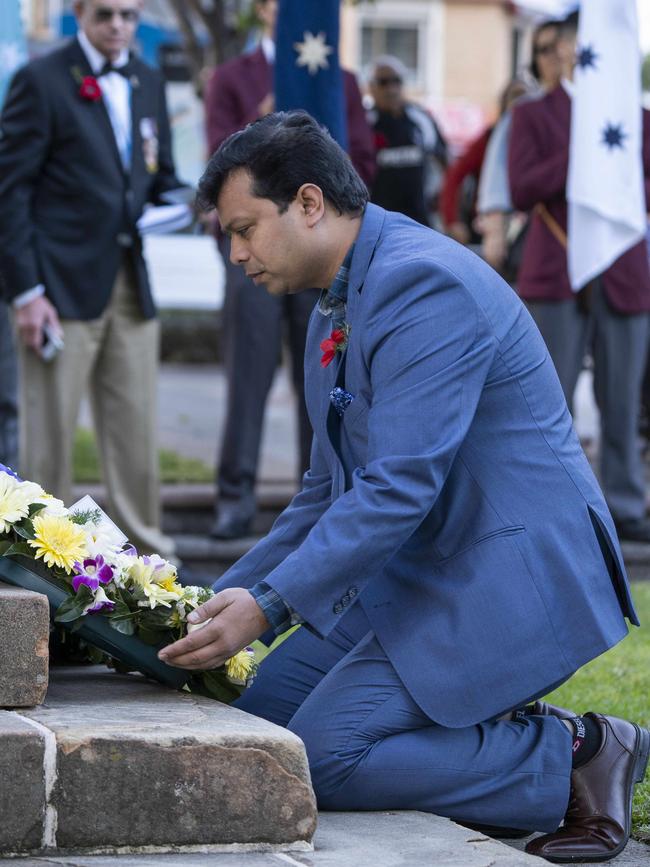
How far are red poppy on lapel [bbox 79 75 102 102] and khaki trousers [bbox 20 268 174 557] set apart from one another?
27.6 inches

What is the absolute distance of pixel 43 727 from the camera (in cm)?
296

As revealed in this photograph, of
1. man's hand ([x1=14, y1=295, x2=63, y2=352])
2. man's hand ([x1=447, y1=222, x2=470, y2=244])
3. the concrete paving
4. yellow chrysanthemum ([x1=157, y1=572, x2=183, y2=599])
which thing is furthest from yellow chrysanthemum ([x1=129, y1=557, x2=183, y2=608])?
man's hand ([x1=447, y1=222, x2=470, y2=244])

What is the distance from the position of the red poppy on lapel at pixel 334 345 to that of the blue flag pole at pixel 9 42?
171 inches

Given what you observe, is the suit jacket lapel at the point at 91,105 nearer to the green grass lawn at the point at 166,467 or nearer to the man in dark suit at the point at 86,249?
the man in dark suit at the point at 86,249

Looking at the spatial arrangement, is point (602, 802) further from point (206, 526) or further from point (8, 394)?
point (8, 394)

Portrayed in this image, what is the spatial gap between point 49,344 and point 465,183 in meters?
5.61

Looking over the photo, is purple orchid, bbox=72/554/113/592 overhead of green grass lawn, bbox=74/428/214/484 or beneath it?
overhead

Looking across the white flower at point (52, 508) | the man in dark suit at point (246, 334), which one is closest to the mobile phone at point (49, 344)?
the man in dark suit at point (246, 334)

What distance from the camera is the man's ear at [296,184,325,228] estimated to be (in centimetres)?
337

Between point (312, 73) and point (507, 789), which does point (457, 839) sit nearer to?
point (507, 789)

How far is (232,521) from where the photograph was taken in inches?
284

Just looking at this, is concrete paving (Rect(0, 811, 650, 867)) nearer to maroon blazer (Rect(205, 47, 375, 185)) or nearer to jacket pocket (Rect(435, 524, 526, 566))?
jacket pocket (Rect(435, 524, 526, 566))

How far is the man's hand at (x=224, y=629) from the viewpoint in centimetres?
318

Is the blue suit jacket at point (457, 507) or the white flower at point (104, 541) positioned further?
the white flower at point (104, 541)
